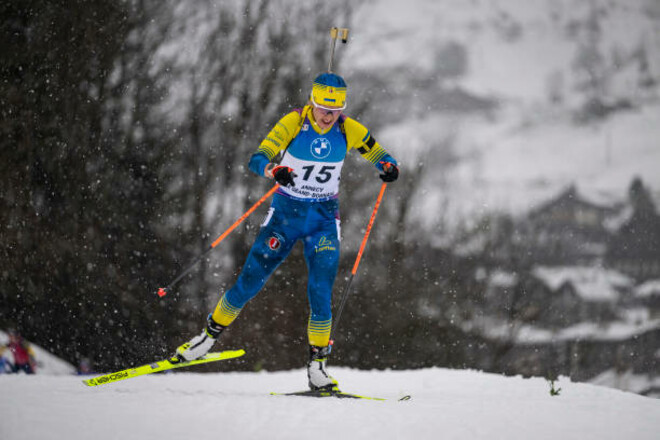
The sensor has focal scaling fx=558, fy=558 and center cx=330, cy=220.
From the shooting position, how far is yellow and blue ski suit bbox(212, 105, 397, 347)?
13.5 ft

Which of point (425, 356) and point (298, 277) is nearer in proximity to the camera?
point (298, 277)

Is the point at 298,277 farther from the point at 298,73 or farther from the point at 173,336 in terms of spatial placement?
the point at 298,73

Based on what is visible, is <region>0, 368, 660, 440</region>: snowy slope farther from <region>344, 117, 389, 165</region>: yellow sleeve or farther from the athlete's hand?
<region>344, 117, 389, 165</region>: yellow sleeve

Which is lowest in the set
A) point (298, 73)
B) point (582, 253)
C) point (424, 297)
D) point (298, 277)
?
point (582, 253)

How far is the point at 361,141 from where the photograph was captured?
4422mm

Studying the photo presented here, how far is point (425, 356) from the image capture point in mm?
15789

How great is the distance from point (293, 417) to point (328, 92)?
2.21 metres

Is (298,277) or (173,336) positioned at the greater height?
(298,277)

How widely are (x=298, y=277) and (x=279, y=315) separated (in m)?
0.97

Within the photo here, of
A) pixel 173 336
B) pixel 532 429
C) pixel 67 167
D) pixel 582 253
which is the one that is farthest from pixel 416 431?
pixel 582 253

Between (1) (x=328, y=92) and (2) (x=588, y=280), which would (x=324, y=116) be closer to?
(1) (x=328, y=92)

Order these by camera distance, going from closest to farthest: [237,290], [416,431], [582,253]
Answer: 1. [416,431]
2. [237,290]
3. [582,253]

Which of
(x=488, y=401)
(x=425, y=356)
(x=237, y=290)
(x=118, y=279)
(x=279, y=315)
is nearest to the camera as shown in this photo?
(x=488, y=401)

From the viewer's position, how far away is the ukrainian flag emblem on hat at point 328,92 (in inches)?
157
